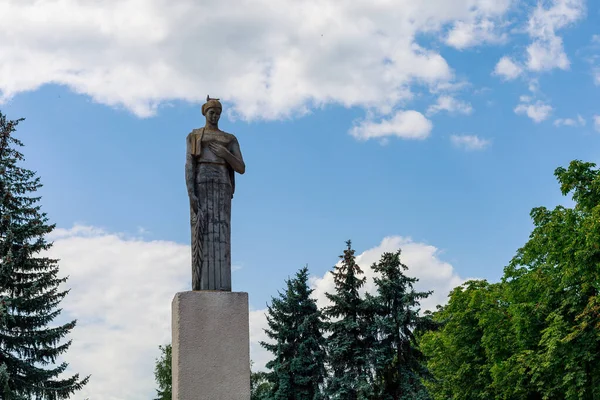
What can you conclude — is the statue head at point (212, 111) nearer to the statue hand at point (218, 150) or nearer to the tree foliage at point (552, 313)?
the statue hand at point (218, 150)

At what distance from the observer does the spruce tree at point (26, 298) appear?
904 inches

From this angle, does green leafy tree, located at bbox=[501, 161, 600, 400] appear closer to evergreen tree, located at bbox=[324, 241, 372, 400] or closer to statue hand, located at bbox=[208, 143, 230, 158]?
evergreen tree, located at bbox=[324, 241, 372, 400]

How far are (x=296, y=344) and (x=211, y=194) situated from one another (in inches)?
729

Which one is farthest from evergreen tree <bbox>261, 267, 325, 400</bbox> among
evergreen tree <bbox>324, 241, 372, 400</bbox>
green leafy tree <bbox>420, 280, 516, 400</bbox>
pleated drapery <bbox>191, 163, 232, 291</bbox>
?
pleated drapery <bbox>191, 163, 232, 291</bbox>

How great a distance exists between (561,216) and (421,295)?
6485 mm

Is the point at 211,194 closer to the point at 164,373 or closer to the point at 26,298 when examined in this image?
the point at 26,298

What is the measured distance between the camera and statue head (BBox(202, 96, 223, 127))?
10430 millimetres

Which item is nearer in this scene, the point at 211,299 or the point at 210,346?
the point at 210,346

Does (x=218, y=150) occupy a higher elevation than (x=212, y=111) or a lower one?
lower

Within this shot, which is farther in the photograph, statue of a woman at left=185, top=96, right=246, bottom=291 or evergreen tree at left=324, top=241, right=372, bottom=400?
evergreen tree at left=324, top=241, right=372, bottom=400

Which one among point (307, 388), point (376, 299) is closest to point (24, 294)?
point (307, 388)

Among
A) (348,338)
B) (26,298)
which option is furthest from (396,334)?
(26,298)

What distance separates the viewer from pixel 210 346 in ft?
30.6

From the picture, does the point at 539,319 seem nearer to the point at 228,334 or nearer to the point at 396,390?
Result: the point at 396,390
